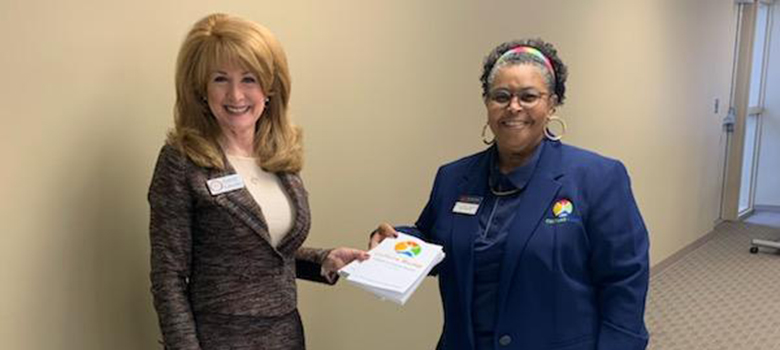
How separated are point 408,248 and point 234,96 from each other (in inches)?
23.3

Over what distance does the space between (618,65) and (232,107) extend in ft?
11.5

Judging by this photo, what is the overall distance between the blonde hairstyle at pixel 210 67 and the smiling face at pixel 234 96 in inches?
0.5

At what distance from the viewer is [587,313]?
153 cm

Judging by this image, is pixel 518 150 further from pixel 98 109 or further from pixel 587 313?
pixel 98 109

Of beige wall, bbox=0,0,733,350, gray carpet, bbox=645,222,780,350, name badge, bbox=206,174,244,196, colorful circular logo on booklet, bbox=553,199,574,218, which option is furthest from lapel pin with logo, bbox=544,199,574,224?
gray carpet, bbox=645,222,780,350

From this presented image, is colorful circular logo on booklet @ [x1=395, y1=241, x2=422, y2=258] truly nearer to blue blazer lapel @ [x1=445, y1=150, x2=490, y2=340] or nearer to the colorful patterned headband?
blue blazer lapel @ [x1=445, y1=150, x2=490, y2=340]

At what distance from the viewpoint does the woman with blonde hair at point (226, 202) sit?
1.36 meters

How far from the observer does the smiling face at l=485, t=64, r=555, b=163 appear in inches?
60.6

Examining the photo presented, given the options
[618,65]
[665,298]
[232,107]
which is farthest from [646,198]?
[232,107]

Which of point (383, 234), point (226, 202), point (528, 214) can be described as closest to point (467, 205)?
point (528, 214)

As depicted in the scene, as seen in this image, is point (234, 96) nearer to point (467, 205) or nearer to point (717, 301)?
point (467, 205)

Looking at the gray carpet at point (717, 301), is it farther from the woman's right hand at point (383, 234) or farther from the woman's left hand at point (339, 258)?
the woman's left hand at point (339, 258)

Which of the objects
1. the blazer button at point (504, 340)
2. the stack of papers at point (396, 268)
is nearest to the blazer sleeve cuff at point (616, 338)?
the blazer button at point (504, 340)

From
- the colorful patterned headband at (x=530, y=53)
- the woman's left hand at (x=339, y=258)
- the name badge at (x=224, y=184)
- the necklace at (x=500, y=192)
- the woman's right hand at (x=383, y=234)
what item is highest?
the colorful patterned headband at (x=530, y=53)
